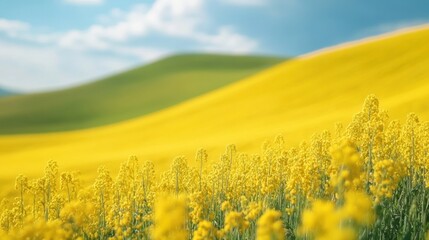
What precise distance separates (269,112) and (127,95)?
3086 centimetres

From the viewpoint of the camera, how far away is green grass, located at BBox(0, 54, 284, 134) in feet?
173

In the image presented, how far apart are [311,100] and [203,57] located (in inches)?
1704

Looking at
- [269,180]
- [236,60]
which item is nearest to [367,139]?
[269,180]

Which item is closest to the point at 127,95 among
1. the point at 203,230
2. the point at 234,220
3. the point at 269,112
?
the point at 269,112

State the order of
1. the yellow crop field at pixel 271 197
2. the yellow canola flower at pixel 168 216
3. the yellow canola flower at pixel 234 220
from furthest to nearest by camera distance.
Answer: the yellow canola flower at pixel 234 220 → the yellow crop field at pixel 271 197 → the yellow canola flower at pixel 168 216

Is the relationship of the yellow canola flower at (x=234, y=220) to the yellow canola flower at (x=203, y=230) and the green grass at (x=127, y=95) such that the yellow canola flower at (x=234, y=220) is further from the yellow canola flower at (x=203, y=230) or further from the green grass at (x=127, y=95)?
the green grass at (x=127, y=95)

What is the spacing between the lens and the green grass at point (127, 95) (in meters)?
52.8

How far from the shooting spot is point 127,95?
6003 cm

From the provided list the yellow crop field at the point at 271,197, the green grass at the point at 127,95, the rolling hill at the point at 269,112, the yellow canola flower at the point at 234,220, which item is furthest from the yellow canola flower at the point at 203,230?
the green grass at the point at 127,95

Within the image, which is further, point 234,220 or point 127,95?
point 127,95

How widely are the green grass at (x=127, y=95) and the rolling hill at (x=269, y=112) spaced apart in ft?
39.8

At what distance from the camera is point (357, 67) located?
36.9 metres

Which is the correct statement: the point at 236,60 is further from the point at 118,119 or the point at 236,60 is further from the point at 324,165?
the point at 324,165

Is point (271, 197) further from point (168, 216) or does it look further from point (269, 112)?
point (269, 112)
